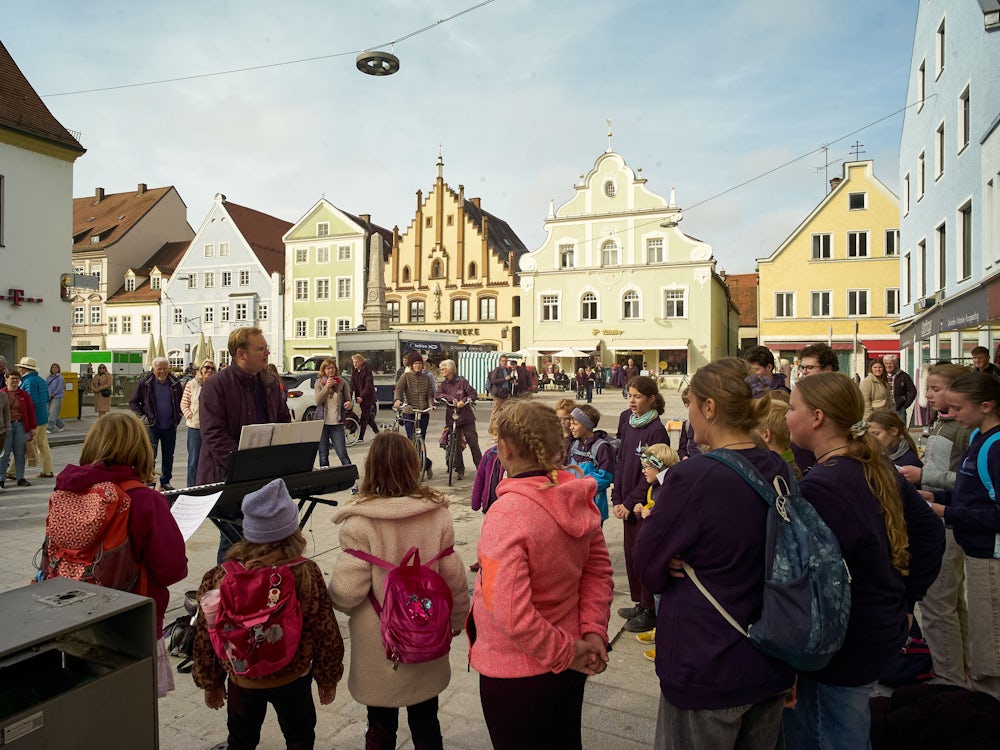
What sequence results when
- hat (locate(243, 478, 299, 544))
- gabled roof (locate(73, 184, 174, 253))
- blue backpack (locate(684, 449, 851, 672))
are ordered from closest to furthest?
blue backpack (locate(684, 449, 851, 672)) < hat (locate(243, 478, 299, 544)) < gabled roof (locate(73, 184, 174, 253))

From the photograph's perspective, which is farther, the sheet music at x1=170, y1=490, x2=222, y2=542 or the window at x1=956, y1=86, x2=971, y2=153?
the window at x1=956, y1=86, x2=971, y2=153

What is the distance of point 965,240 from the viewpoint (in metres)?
15.2

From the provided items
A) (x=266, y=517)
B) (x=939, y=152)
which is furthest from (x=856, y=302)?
(x=266, y=517)

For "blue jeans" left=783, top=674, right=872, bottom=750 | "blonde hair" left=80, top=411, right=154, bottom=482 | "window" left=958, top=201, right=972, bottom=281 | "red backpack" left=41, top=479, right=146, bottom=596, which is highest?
"window" left=958, top=201, right=972, bottom=281

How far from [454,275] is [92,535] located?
158ft

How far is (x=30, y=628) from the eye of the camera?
174 cm

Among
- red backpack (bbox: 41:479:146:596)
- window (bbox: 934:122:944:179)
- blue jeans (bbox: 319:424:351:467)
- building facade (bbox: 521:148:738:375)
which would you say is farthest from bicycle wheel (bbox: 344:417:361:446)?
building facade (bbox: 521:148:738:375)

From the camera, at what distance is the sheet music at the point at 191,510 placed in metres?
3.58

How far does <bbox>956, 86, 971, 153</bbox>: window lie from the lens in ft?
48.2

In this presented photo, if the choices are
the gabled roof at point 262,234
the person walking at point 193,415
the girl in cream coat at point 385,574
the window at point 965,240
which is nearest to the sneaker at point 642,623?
Answer: the girl in cream coat at point 385,574

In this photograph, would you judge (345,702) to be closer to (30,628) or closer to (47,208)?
(30,628)

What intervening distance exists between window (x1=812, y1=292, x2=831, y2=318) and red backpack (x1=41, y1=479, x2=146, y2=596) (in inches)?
1598

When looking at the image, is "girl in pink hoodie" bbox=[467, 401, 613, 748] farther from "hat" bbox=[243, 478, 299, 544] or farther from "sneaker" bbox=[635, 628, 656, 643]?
"sneaker" bbox=[635, 628, 656, 643]

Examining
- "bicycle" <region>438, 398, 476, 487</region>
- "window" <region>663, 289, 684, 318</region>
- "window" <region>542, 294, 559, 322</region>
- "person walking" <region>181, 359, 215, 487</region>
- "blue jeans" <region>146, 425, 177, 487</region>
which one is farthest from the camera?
"window" <region>542, 294, 559, 322</region>
